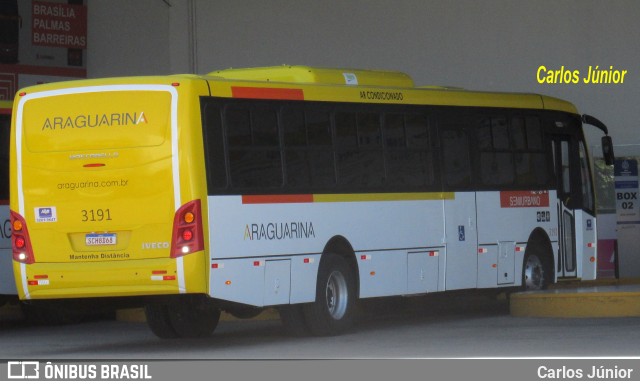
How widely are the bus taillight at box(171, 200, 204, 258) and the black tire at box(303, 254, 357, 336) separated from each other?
2140mm

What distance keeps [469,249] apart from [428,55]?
32.5ft

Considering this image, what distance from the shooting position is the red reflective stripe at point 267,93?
1678 centimetres

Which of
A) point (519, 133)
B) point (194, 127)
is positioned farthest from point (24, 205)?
point (519, 133)

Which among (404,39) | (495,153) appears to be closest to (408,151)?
(495,153)

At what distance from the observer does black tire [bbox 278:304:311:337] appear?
17.7 meters

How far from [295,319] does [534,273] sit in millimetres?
4909

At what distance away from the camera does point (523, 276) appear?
21.3 metres

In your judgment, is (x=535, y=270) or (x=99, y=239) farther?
(x=535, y=270)

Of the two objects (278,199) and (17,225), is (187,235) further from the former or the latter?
(17,225)

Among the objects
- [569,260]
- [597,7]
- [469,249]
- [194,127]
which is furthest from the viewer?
[597,7]

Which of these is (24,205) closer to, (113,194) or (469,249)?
(113,194)

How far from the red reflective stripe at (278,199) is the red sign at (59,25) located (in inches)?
493

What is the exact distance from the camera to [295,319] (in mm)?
17750

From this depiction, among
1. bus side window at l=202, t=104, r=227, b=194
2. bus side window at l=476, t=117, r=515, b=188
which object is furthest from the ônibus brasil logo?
bus side window at l=476, t=117, r=515, b=188
